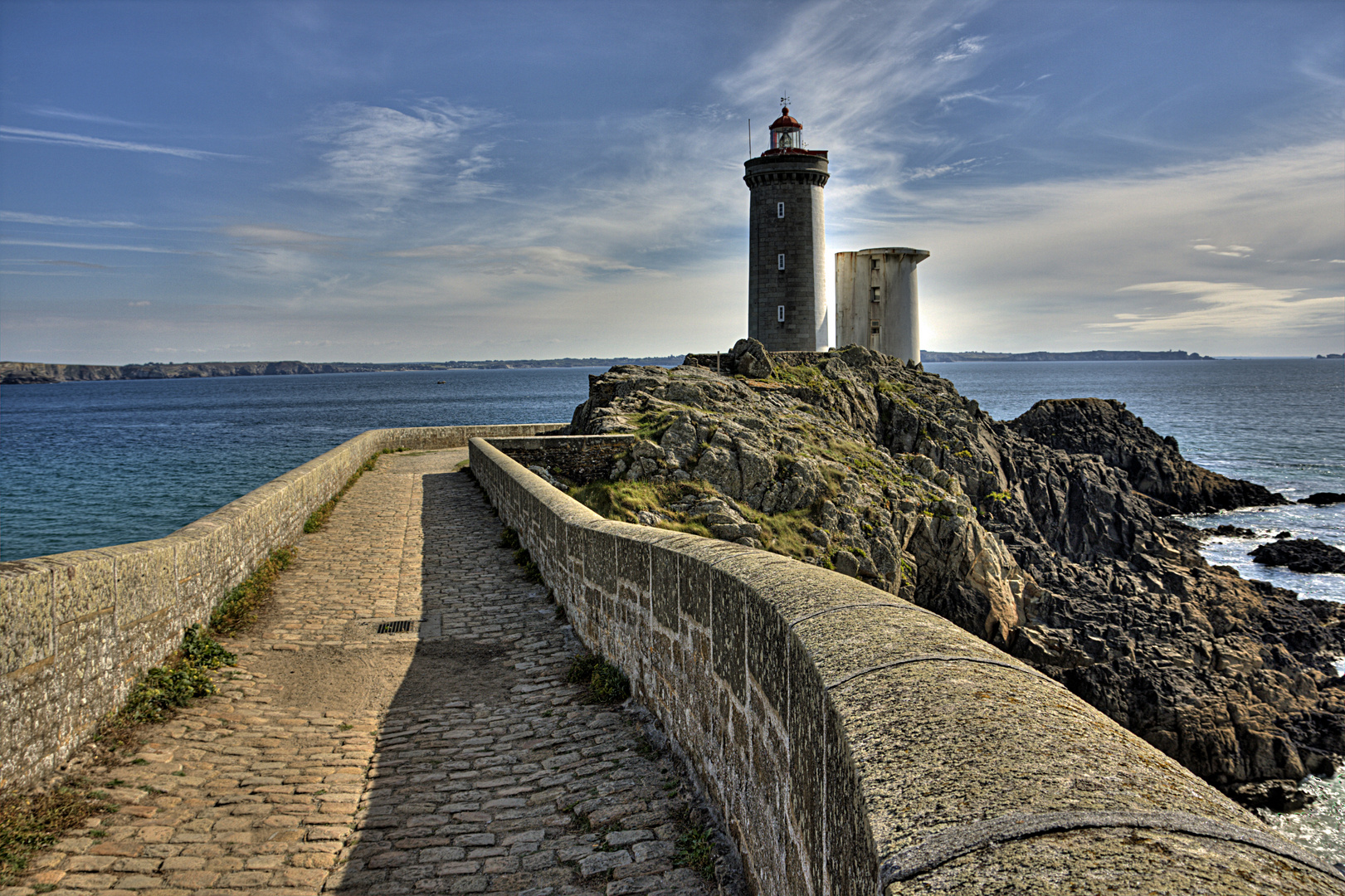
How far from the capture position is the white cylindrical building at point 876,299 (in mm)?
35188

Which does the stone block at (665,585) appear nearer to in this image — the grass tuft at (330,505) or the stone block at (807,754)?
the stone block at (807,754)

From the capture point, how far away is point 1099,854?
4.32 ft

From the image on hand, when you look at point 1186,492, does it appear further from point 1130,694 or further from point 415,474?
point 415,474

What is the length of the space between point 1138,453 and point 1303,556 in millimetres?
13673

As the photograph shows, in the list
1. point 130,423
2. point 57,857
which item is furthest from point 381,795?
point 130,423

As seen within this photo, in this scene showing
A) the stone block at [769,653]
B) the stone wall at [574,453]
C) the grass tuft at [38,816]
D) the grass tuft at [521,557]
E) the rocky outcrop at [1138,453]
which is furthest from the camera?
the rocky outcrop at [1138,453]

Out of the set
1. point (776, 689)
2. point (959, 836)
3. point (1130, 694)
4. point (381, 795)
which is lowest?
point (1130, 694)

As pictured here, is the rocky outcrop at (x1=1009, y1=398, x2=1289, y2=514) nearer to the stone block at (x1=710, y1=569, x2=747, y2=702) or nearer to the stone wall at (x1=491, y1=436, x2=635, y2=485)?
the stone wall at (x1=491, y1=436, x2=635, y2=485)

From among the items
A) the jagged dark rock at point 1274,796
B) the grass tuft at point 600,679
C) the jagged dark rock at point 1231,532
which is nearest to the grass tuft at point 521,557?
the grass tuft at point 600,679

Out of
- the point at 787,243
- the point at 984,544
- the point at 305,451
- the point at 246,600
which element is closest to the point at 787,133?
the point at 787,243

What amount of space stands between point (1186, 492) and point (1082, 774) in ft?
145

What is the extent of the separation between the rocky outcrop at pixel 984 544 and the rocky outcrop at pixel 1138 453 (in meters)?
10.5

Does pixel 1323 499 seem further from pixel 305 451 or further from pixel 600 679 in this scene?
Answer: pixel 305 451

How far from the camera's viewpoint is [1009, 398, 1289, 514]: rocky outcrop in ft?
126
